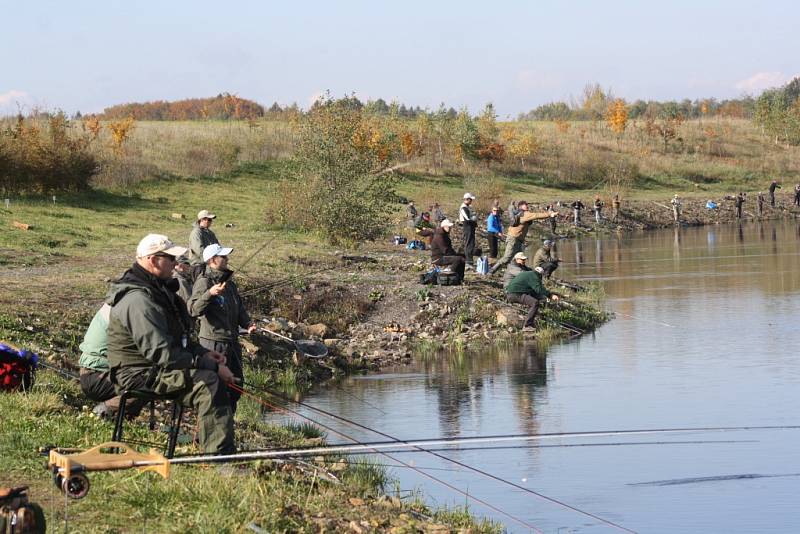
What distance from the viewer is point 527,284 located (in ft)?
70.1

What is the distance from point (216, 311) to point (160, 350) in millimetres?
3506

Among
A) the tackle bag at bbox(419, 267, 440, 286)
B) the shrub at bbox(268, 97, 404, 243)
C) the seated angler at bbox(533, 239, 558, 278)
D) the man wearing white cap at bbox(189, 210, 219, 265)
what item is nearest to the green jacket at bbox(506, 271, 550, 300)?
the tackle bag at bbox(419, 267, 440, 286)

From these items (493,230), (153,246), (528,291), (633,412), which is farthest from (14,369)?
(493,230)

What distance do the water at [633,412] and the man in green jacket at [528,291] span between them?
981 millimetres

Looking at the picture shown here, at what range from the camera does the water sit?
10594 millimetres

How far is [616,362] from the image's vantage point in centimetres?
1852

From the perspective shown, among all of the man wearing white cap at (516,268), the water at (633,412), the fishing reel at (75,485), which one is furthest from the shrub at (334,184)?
the fishing reel at (75,485)

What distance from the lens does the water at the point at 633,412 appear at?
10.6 m

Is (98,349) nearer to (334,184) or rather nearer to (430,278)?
(430,278)

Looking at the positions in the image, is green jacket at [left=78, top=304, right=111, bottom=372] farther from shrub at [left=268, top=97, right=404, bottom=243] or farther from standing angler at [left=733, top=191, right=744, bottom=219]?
standing angler at [left=733, top=191, right=744, bottom=219]

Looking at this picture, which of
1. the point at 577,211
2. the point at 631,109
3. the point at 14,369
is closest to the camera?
the point at 14,369

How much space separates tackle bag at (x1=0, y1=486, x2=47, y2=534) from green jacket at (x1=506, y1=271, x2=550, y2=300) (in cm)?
1581

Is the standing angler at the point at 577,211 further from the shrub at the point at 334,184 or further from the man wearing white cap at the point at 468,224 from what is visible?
the man wearing white cap at the point at 468,224

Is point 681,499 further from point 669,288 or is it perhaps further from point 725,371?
point 669,288
